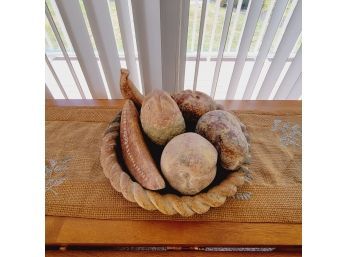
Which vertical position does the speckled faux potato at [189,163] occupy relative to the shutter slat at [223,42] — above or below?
above

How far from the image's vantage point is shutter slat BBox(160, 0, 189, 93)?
0.83 metres

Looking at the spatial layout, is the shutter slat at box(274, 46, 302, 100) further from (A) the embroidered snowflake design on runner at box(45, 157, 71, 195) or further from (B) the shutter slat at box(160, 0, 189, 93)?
(A) the embroidered snowflake design on runner at box(45, 157, 71, 195)

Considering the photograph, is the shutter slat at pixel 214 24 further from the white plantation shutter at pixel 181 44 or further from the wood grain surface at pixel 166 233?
the wood grain surface at pixel 166 233

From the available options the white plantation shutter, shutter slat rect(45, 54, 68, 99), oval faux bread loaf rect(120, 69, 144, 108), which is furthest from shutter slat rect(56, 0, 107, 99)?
oval faux bread loaf rect(120, 69, 144, 108)

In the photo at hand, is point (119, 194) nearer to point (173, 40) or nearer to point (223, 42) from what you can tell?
point (173, 40)

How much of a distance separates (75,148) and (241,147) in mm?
357

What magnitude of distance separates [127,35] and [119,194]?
2.11ft

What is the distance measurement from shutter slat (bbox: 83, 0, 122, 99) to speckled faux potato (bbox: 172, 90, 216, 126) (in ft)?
1.73

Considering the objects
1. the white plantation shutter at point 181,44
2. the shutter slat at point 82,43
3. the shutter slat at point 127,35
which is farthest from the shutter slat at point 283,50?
the shutter slat at point 82,43

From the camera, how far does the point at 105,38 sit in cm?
92

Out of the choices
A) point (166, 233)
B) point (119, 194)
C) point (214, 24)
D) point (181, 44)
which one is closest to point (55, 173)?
point (119, 194)

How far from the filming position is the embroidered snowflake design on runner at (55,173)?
0.50 m

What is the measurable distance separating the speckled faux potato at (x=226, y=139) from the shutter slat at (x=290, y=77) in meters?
0.77

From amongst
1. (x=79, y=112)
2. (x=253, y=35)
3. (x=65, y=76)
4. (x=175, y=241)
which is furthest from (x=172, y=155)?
(x=65, y=76)
